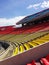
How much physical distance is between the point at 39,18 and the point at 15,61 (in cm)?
2426

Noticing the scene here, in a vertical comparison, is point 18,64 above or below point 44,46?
below

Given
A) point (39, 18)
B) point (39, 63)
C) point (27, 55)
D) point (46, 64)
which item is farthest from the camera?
point (39, 18)

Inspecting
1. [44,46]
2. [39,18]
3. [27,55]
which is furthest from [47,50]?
[39,18]

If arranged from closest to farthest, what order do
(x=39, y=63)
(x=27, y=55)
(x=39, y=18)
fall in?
(x=39, y=63) < (x=27, y=55) < (x=39, y=18)

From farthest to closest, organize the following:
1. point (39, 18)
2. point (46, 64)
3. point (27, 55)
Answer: point (39, 18), point (27, 55), point (46, 64)

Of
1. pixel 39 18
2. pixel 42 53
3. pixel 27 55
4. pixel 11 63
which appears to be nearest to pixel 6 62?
pixel 11 63

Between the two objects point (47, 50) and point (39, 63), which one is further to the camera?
point (47, 50)

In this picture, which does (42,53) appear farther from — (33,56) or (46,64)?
(46,64)

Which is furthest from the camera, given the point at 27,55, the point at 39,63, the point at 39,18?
the point at 39,18

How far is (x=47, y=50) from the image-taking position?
8.31 metres

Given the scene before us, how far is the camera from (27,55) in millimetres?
8047

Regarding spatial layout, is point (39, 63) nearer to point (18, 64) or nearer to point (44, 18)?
point (18, 64)

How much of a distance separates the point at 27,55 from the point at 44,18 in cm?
2428

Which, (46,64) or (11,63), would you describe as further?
(11,63)
